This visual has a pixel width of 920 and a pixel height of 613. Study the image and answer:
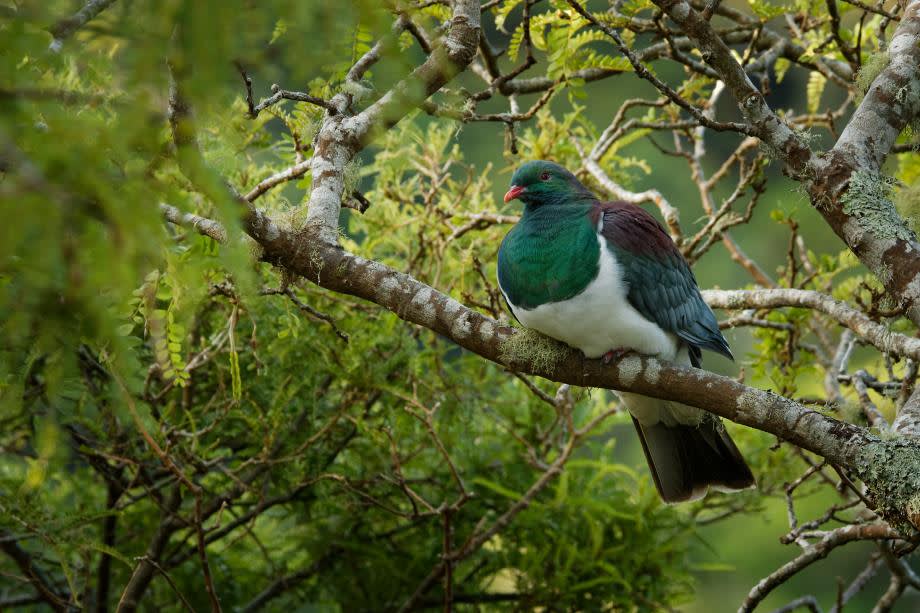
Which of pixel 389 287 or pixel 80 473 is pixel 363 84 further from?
pixel 80 473

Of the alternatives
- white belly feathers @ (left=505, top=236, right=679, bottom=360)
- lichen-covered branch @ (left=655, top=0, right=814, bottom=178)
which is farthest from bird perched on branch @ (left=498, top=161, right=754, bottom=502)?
lichen-covered branch @ (left=655, top=0, right=814, bottom=178)

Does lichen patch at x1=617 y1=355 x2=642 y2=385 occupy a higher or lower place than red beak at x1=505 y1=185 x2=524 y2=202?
lower

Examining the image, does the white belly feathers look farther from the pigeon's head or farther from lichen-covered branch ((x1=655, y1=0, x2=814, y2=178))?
lichen-covered branch ((x1=655, y1=0, x2=814, y2=178))

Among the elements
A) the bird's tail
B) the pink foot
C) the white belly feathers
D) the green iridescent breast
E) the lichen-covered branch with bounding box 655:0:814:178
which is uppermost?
the lichen-covered branch with bounding box 655:0:814:178

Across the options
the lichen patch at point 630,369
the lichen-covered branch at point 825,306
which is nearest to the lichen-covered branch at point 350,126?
the lichen patch at point 630,369

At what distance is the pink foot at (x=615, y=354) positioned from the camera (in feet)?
6.99

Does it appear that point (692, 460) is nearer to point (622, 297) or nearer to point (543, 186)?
point (622, 297)

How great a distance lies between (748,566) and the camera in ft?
21.8

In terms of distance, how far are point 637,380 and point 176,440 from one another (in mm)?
1243

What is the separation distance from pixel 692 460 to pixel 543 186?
0.81 metres

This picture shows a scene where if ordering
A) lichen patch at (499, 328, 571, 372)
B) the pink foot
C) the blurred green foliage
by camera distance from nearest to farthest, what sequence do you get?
lichen patch at (499, 328, 571, 372) < the pink foot < the blurred green foliage

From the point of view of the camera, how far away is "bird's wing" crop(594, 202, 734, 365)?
2.29m

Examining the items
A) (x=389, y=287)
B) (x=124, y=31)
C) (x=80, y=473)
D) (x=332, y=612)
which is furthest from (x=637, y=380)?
(x=80, y=473)

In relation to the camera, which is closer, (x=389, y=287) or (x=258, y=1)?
(x=258, y=1)
